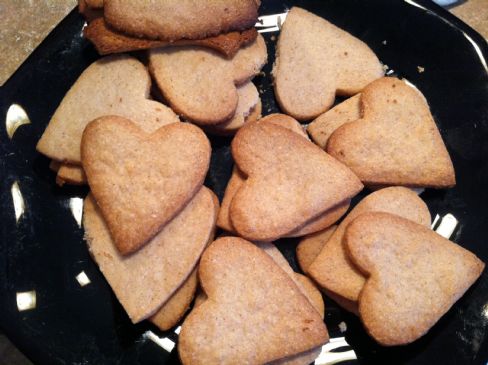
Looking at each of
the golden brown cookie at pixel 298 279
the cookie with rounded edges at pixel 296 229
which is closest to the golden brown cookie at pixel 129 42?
the cookie with rounded edges at pixel 296 229

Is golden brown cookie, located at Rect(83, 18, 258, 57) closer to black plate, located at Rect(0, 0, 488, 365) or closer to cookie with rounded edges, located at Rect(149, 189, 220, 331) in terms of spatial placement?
black plate, located at Rect(0, 0, 488, 365)

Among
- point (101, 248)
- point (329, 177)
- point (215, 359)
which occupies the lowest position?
point (215, 359)

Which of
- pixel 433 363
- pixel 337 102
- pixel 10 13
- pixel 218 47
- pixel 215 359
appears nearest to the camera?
pixel 215 359

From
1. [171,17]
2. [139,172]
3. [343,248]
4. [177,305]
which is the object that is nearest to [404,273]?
[343,248]

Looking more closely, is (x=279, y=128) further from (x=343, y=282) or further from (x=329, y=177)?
A: (x=343, y=282)

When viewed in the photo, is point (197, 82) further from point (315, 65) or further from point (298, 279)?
point (298, 279)

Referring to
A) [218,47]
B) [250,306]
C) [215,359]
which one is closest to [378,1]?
[218,47]

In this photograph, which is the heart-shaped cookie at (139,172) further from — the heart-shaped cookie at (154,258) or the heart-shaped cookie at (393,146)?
the heart-shaped cookie at (393,146)
